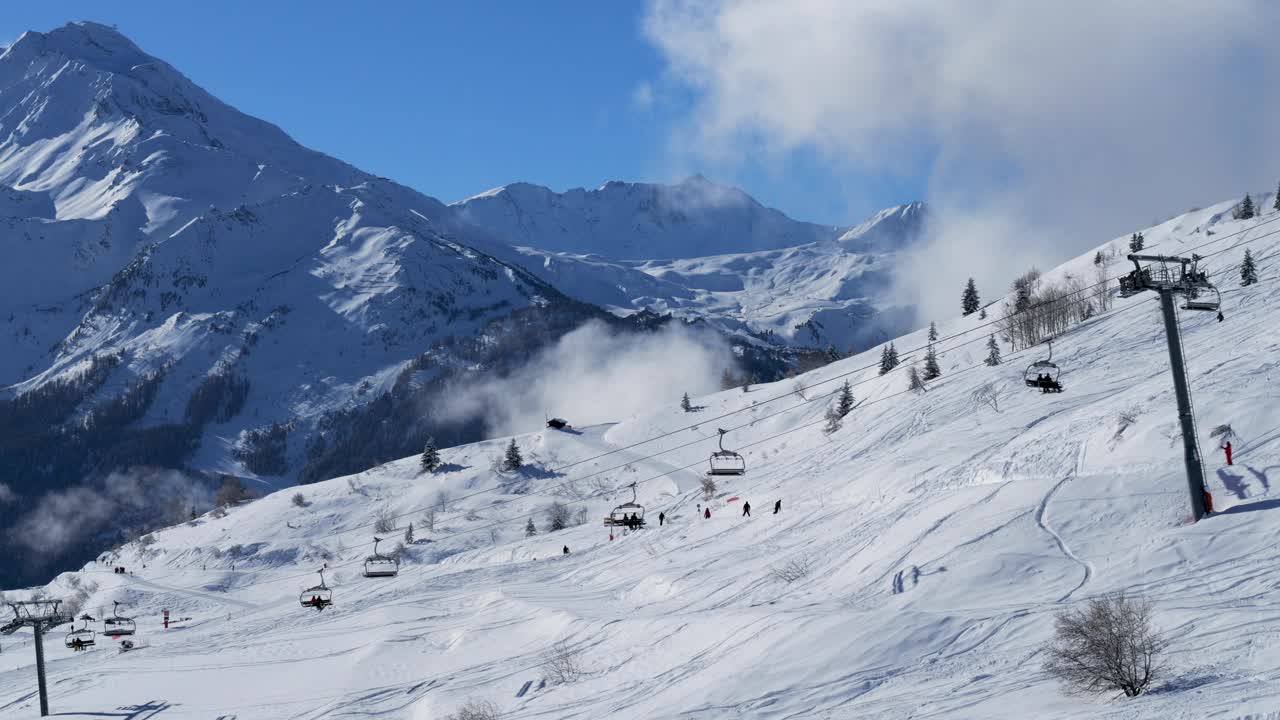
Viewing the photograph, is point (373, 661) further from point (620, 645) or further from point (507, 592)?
point (620, 645)

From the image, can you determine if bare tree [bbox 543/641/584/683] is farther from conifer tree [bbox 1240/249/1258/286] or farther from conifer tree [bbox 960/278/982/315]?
conifer tree [bbox 960/278/982/315]

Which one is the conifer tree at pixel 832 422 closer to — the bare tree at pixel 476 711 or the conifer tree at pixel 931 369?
the conifer tree at pixel 931 369

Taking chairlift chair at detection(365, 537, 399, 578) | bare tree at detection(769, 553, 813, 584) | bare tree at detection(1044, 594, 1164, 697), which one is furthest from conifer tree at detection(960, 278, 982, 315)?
bare tree at detection(1044, 594, 1164, 697)

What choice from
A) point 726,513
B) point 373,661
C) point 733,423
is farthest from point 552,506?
point 373,661

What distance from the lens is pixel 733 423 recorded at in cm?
12056

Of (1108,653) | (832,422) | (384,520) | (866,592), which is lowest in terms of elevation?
(1108,653)

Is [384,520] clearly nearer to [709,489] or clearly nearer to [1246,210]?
[709,489]

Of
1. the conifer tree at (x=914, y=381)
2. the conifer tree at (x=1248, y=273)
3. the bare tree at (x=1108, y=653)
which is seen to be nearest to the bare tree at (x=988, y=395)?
the conifer tree at (x=914, y=381)

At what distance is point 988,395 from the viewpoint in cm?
6712

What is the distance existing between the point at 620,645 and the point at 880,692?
1156cm

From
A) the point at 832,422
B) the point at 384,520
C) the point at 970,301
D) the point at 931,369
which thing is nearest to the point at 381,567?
the point at 384,520

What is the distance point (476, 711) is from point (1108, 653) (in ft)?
59.7

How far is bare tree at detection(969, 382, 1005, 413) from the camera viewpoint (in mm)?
63844

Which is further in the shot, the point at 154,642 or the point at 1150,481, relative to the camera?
the point at 154,642
